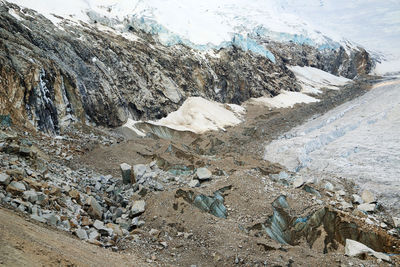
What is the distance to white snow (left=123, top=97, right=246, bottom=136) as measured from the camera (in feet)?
77.0

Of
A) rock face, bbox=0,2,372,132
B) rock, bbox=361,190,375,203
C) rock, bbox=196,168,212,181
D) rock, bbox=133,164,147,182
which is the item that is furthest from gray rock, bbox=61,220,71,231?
rock, bbox=361,190,375,203

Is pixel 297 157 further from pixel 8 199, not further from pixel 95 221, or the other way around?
pixel 8 199

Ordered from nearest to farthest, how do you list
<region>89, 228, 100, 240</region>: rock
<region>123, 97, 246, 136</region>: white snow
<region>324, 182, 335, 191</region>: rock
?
<region>89, 228, 100, 240</region>: rock → <region>324, 182, 335, 191</region>: rock → <region>123, 97, 246, 136</region>: white snow

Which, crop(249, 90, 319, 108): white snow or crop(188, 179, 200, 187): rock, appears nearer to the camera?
crop(188, 179, 200, 187): rock

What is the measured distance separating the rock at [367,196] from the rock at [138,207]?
28.0ft

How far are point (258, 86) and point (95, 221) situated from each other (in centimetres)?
3716

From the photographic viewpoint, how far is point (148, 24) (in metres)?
33.6

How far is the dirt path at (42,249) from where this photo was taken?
4219 millimetres

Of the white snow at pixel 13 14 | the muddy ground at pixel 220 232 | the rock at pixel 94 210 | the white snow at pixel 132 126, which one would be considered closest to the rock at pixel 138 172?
the muddy ground at pixel 220 232

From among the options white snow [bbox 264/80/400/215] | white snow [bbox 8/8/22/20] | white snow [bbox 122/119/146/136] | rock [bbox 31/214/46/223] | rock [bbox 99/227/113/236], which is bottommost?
white snow [bbox 122/119/146/136]

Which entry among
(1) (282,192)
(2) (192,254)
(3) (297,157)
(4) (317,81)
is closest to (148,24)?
(3) (297,157)

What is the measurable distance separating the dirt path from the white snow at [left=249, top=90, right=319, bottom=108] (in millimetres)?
34025

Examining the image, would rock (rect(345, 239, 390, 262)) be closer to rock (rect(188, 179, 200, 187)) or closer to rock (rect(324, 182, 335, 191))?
rock (rect(324, 182, 335, 191))

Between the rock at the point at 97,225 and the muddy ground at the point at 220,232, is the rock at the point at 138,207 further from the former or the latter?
the rock at the point at 97,225
